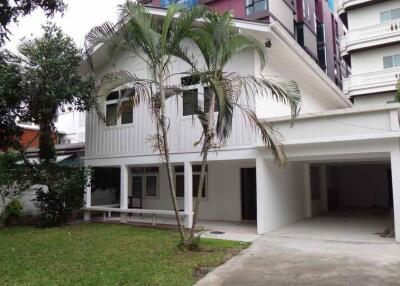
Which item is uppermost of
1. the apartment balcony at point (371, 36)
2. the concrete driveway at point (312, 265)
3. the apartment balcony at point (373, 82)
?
the apartment balcony at point (371, 36)

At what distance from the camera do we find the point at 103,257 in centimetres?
860

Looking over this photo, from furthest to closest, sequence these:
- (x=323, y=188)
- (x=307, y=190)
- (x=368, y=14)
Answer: (x=368, y=14)
(x=323, y=188)
(x=307, y=190)


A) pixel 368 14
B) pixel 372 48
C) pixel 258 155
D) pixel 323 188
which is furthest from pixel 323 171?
pixel 368 14

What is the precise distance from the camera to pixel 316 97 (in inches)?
695

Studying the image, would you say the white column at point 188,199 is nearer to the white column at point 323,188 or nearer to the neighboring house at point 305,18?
the white column at point 323,188

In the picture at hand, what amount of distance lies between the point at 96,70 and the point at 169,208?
6.59m

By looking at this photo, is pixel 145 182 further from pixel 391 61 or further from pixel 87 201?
pixel 391 61

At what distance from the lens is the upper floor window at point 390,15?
26203 mm

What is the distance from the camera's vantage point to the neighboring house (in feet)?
93.3

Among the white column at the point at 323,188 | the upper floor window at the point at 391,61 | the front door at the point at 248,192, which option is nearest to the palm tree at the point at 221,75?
the front door at the point at 248,192

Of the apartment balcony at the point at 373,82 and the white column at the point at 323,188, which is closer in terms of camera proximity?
the white column at the point at 323,188

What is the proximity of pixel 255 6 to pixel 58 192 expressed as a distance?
69.3 feet

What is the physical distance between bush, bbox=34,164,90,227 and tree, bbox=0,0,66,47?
6212mm

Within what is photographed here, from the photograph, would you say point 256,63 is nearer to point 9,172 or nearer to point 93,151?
point 93,151
